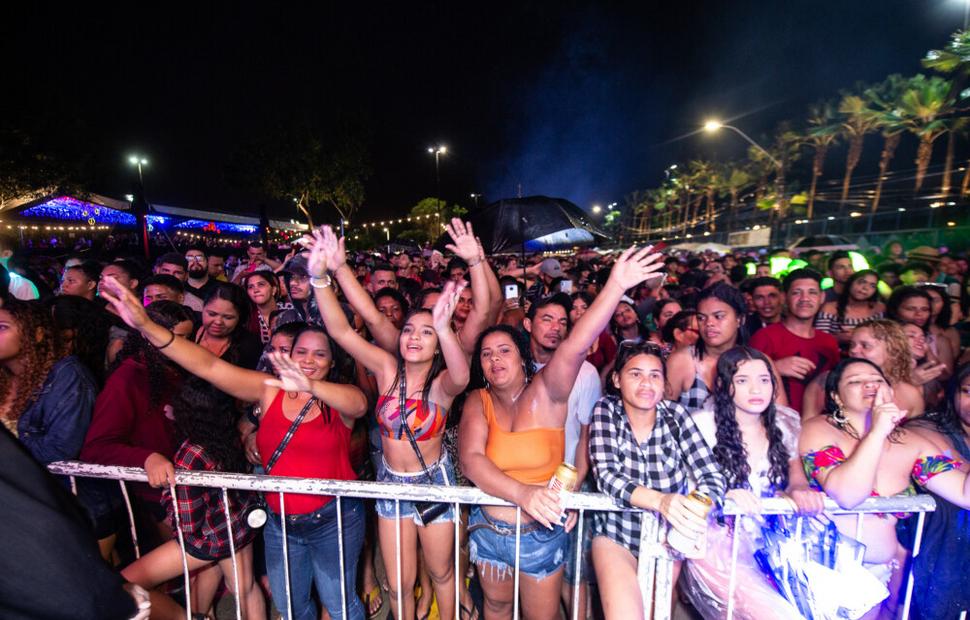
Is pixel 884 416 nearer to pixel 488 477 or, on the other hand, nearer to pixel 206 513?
pixel 488 477

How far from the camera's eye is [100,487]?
2.95 m

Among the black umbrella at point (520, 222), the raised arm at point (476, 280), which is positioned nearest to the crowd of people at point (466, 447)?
the raised arm at point (476, 280)

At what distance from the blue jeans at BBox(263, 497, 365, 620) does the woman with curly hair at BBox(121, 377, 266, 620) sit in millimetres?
210

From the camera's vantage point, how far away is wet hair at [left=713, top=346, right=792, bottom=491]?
8.89 ft

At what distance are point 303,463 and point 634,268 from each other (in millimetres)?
2193

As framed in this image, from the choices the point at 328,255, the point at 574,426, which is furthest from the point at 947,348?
the point at 328,255

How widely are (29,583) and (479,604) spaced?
2954 mm

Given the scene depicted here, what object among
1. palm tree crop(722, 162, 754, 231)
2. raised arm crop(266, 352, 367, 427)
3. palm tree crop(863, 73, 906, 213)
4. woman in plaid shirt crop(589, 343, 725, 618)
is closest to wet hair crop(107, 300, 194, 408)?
raised arm crop(266, 352, 367, 427)

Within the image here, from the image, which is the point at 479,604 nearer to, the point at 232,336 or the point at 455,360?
the point at 455,360

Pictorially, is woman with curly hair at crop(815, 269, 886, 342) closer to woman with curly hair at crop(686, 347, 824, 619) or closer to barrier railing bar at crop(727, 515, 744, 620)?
woman with curly hair at crop(686, 347, 824, 619)

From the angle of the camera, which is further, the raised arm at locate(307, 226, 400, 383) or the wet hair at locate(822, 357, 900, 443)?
the raised arm at locate(307, 226, 400, 383)

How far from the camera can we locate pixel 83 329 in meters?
3.20

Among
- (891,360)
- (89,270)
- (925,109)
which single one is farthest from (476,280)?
(925,109)

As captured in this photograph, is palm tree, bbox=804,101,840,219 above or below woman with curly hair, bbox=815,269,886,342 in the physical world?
above
